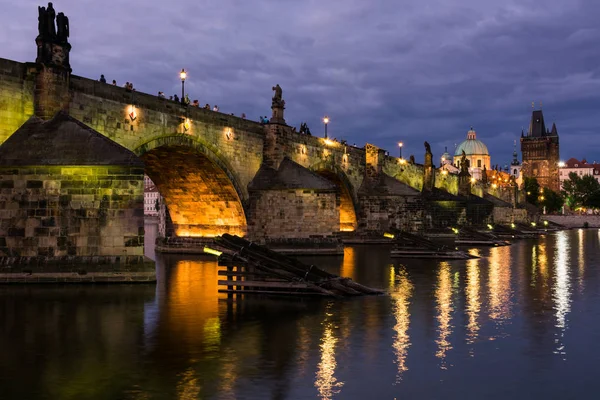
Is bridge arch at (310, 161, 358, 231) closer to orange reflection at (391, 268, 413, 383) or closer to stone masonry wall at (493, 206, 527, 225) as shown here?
orange reflection at (391, 268, 413, 383)

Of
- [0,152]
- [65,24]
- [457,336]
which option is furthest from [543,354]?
[65,24]

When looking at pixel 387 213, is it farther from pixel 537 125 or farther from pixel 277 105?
pixel 537 125

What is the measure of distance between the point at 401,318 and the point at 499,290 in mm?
7038

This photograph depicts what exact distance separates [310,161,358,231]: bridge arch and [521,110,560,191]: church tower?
5035 inches

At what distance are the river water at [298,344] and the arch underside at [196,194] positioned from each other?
14139 millimetres

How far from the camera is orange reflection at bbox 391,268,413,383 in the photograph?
11.5 meters

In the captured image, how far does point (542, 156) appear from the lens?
175 meters

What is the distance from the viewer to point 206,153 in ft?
112

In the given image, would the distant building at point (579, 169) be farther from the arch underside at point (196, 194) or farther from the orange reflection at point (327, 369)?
the orange reflection at point (327, 369)

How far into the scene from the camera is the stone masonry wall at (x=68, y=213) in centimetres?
2066

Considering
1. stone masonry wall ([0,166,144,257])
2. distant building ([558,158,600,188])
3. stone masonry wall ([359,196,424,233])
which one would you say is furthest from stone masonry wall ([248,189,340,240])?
distant building ([558,158,600,188])

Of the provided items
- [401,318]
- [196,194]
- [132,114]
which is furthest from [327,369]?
[196,194]

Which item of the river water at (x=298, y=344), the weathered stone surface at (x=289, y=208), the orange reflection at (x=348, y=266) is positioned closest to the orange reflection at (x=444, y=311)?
the river water at (x=298, y=344)

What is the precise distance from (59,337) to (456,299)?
11.1 m
